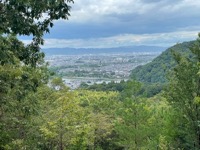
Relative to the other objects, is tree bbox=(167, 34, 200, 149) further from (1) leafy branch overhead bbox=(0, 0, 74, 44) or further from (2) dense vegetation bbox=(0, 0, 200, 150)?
(1) leafy branch overhead bbox=(0, 0, 74, 44)

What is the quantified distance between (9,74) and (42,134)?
7059 millimetres

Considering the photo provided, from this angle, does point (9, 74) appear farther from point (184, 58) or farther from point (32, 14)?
point (184, 58)

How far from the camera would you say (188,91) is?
14.8 metres

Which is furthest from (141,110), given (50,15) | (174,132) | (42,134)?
(50,15)

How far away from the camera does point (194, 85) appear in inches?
578

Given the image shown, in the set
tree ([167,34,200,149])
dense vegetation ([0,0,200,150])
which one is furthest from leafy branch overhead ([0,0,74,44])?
tree ([167,34,200,149])

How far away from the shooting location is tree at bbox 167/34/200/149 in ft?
48.0

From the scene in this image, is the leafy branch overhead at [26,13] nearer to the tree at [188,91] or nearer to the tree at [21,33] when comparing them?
the tree at [21,33]

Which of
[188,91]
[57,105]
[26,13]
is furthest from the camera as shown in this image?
[57,105]

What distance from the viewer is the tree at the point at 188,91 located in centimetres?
1463

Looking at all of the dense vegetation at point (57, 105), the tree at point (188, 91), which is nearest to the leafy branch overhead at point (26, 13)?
the dense vegetation at point (57, 105)

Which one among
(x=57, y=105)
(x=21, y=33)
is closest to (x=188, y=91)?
(x=57, y=105)

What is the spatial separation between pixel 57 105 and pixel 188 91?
7032 mm

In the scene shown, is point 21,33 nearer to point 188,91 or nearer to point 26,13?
point 26,13
